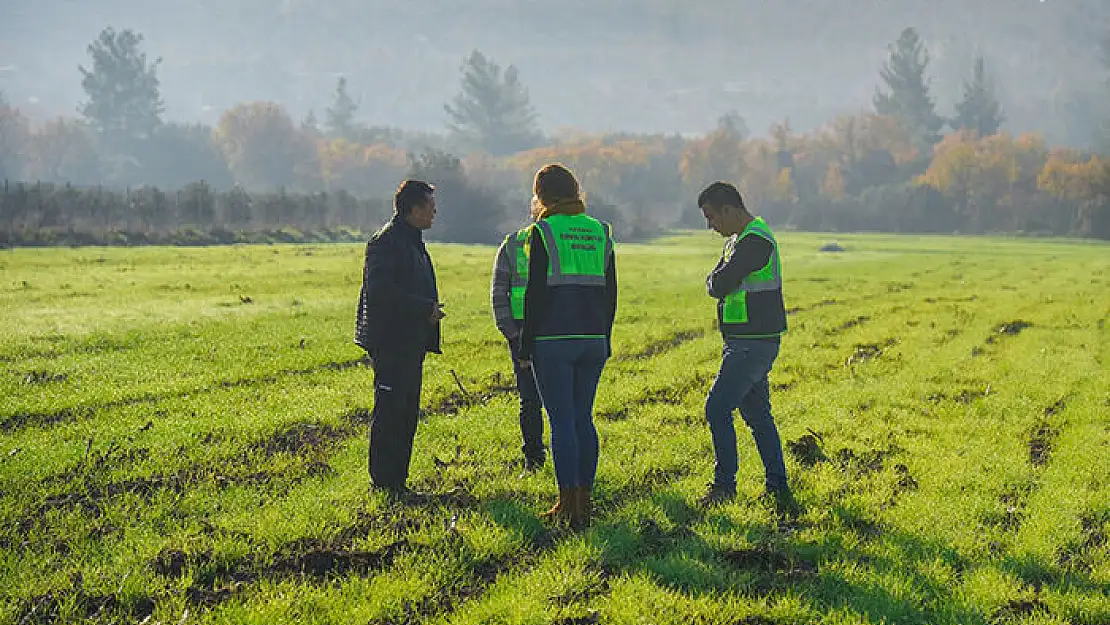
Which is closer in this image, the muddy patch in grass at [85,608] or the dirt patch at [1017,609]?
the muddy patch in grass at [85,608]

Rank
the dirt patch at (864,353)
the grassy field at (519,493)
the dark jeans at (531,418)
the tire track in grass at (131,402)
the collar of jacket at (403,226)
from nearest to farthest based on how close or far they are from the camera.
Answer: the grassy field at (519,493) → the collar of jacket at (403,226) → the dark jeans at (531,418) → the tire track in grass at (131,402) → the dirt patch at (864,353)

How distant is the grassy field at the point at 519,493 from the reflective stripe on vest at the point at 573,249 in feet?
7.02

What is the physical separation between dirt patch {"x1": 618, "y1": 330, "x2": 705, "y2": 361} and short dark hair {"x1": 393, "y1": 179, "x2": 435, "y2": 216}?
8726 millimetres

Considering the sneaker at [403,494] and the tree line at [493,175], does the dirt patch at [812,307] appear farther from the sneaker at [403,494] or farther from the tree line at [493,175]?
the tree line at [493,175]

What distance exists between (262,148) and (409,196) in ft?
597

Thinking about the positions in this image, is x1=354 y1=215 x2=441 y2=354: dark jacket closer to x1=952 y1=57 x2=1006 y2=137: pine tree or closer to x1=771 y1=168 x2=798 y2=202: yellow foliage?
x1=771 y1=168 x2=798 y2=202: yellow foliage

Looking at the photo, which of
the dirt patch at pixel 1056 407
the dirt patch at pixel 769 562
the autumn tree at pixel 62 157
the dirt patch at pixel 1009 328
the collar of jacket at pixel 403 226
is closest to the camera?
the dirt patch at pixel 769 562

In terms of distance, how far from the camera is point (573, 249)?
6.32 m

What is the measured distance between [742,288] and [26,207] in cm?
5716

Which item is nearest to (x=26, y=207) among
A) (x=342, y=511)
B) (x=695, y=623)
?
(x=342, y=511)

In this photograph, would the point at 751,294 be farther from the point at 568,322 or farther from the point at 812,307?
the point at 812,307

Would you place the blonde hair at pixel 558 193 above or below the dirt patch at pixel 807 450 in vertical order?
above

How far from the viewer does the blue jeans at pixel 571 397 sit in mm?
6328

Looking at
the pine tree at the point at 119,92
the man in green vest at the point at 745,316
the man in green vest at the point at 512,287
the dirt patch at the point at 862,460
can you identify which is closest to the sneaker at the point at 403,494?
the man in green vest at the point at 512,287
